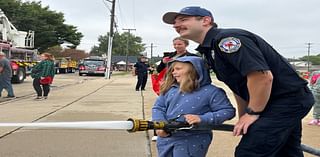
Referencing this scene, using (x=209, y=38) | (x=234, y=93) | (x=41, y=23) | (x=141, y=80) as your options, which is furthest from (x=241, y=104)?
(x=41, y=23)

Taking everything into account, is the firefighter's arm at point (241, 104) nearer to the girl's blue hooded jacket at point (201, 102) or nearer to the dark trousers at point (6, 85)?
the girl's blue hooded jacket at point (201, 102)

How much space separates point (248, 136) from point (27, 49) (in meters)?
28.2

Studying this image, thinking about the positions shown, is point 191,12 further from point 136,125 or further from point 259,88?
point 136,125

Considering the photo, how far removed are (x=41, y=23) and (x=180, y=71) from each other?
60.6m

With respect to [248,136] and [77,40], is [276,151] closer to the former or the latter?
[248,136]

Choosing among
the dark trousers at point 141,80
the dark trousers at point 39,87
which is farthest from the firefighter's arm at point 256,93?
the dark trousers at point 141,80

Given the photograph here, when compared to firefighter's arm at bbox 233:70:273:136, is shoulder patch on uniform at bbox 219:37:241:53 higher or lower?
higher

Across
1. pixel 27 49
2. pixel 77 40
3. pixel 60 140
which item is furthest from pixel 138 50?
pixel 60 140

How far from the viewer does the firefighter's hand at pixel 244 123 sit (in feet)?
9.33

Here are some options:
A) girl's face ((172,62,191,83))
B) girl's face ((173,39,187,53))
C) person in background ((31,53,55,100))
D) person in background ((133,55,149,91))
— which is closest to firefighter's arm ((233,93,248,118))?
girl's face ((172,62,191,83))

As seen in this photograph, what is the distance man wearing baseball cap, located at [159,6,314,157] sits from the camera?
268cm

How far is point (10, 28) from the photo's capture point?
96.1 feet

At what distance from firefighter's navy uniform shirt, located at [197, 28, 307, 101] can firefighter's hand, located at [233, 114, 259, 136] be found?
0.50 feet

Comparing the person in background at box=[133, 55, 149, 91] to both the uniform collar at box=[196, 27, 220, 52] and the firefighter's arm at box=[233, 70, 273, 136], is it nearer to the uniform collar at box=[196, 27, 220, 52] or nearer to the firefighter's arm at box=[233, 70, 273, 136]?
the uniform collar at box=[196, 27, 220, 52]
